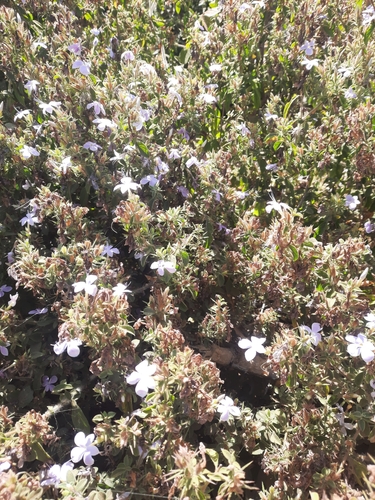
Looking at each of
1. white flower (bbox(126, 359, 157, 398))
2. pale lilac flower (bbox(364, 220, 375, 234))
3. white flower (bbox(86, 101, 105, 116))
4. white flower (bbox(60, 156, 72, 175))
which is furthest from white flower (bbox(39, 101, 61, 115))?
pale lilac flower (bbox(364, 220, 375, 234))

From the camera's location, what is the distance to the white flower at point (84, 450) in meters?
1.44

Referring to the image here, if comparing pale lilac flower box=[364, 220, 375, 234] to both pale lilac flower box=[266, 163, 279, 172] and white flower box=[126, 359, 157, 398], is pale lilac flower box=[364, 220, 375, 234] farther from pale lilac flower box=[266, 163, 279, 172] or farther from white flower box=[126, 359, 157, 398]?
white flower box=[126, 359, 157, 398]

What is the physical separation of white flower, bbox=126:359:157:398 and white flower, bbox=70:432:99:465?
25 cm

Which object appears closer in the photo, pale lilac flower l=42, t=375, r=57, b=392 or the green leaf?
the green leaf

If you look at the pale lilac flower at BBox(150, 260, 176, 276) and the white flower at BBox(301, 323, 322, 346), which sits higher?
the pale lilac flower at BBox(150, 260, 176, 276)

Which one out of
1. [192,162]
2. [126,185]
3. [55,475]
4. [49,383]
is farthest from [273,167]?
[55,475]

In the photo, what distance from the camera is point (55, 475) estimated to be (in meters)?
1.45

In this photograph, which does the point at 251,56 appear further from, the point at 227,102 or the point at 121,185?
the point at 121,185

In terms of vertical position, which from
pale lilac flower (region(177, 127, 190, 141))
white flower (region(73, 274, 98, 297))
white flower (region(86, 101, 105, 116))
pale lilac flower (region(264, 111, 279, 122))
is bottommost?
white flower (region(73, 274, 98, 297))

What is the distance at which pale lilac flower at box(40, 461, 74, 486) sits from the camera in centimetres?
143

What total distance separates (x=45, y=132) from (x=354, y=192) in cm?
141

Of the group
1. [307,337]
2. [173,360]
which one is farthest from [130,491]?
[307,337]

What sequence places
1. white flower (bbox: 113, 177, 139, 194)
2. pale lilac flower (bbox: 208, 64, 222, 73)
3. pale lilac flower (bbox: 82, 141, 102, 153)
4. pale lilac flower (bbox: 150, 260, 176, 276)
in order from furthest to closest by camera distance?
pale lilac flower (bbox: 208, 64, 222, 73), pale lilac flower (bbox: 82, 141, 102, 153), white flower (bbox: 113, 177, 139, 194), pale lilac flower (bbox: 150, 260, 176, 276)

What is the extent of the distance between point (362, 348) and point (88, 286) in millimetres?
844
